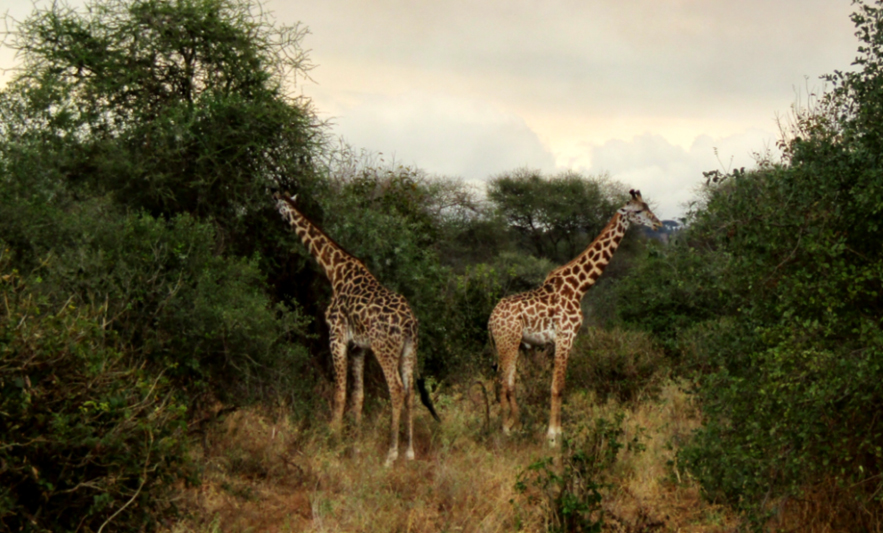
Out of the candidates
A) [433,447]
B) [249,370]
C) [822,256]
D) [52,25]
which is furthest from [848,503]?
[52,25]

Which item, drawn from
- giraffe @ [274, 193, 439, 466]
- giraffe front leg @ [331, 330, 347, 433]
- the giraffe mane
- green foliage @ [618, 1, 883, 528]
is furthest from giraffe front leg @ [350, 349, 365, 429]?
green foliage @ [618, 1, 883, 528]

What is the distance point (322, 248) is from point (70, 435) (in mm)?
4882

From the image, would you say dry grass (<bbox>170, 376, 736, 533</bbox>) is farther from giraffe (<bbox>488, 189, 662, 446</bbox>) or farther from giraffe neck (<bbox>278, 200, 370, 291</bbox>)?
giraffe neck (<bbox>278, 200, 370, 291</bbox>)

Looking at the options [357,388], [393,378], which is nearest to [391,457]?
[393,378]

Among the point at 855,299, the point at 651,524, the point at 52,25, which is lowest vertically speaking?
the point at 651,524

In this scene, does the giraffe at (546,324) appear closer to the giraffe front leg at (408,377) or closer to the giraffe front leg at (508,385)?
the giraffe front leg at (508,385)

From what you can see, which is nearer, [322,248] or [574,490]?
[574,490]

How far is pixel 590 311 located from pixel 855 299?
14626mm

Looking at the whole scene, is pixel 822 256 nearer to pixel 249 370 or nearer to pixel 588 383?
pixel 249 370

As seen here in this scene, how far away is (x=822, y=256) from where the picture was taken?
523 cm

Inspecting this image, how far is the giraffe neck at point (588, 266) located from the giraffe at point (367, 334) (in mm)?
2233

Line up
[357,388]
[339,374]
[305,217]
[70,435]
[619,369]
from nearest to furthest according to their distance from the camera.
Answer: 1. [70,435]
2. [339,374]
3. [357,388]
4. [305,217]
5. [619,369]

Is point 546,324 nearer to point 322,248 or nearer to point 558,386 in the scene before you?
point 558,386

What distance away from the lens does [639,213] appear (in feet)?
32.7
